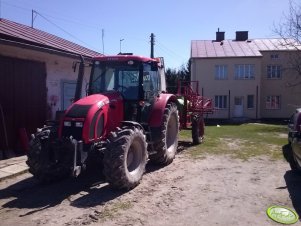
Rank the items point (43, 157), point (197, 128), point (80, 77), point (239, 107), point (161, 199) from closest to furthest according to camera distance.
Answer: point (161, 199) < point (43, 157) < point (80, 77) < point (197, 128) < point (239, 107)

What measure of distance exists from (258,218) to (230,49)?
29.2 meters

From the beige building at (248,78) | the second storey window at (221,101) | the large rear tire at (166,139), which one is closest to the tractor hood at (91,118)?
the large rear tire at (166,139)

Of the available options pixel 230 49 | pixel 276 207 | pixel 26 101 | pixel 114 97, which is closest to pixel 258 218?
pixel 276 207

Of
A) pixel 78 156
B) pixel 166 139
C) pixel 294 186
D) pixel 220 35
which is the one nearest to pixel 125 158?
pixel 78 156

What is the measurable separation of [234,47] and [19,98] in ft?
87.5

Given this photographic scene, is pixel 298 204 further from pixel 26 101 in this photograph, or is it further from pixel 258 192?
pixel 26 101

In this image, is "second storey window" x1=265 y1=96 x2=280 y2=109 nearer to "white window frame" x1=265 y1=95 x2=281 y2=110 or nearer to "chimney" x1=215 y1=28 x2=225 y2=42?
"white window frame" x1=265 y1=95 x2=281 y2=110

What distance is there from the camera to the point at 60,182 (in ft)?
24.7

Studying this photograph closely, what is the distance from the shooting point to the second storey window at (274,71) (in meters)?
33.3

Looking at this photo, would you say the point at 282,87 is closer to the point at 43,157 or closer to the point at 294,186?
the point at 294,186

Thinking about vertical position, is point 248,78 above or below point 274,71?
below

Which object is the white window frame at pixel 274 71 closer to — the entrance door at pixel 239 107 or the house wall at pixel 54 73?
the entrance door at pixel 239 107

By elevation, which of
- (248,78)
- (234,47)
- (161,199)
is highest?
(234,47)

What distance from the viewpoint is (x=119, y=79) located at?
830 centimetres
